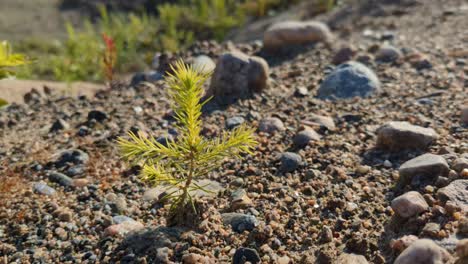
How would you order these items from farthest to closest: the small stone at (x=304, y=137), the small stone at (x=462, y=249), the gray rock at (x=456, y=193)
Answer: the small stone at (x=304, y=137) → the gray rock at (x=456, y=193) → the small stone at (x=462, y=249)

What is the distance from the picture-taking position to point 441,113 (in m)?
3.70

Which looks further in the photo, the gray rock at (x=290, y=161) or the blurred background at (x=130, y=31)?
the blurred background at (x=130, y=31)

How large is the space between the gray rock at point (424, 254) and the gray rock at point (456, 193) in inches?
17.0

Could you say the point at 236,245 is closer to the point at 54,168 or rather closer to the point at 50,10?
the point at 54,168

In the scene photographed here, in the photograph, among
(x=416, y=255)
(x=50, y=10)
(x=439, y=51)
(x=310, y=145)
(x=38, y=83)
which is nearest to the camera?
(x=416, y=255)

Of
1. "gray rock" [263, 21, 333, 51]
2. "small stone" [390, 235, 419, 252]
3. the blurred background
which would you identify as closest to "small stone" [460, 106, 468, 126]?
"small stone" [390, 235, 419, 252]

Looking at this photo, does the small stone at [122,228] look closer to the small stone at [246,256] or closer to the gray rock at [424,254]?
the small stone at [246,256]

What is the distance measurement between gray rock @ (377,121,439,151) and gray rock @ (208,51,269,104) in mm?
1269

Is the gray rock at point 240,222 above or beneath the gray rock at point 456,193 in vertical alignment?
beneath

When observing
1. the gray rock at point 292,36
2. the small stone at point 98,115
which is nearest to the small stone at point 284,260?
the small stone at point 98,115

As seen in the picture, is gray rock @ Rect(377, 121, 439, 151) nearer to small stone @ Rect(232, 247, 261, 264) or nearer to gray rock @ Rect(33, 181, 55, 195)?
small stone @ Rect(232, 247, 261, 264)

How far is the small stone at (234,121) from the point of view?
383cm

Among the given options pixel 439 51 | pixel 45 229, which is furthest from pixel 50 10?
pixel 45 229

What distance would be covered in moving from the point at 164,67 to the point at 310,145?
7.29ft
